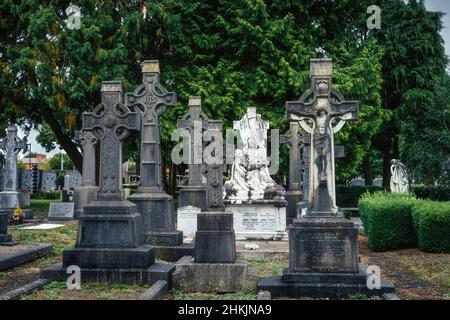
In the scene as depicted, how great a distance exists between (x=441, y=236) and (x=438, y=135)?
58.4 feet

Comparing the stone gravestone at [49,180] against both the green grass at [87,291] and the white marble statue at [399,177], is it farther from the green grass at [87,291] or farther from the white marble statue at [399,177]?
the green grass at [87,291]

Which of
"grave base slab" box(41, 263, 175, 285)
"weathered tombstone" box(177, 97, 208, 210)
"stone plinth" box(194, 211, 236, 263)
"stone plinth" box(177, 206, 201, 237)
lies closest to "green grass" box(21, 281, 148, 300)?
"grave base slab" box(41, 263, 175, 285)

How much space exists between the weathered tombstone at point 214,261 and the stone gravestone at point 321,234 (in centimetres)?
51

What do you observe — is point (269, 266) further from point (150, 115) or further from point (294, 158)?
point (294, 158)

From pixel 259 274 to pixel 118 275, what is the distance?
268 cm

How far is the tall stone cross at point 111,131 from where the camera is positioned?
8.67 meters

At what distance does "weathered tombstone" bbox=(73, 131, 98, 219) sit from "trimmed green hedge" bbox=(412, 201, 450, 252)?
453 inches

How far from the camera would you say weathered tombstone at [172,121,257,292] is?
773 centimetres

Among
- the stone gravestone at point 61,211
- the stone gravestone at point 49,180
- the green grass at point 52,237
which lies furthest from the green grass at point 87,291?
the stone gravestone at point 49,180

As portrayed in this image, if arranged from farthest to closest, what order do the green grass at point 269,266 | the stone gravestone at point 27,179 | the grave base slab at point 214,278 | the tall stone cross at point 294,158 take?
the stone gravestone at point 27,179 → the tall stone cross at point 294,158 → the green grass at point 269,266 → the grave base slab at point 214,278

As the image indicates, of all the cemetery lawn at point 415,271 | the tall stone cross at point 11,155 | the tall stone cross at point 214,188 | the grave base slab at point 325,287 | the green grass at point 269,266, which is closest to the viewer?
the grave base slab at point 325,287

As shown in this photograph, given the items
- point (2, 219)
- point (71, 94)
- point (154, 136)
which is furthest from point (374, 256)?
point (71, 94)

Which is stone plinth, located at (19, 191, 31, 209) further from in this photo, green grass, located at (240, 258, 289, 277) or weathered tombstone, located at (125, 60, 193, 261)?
green grass, located at (240, 258, 289, 277)
